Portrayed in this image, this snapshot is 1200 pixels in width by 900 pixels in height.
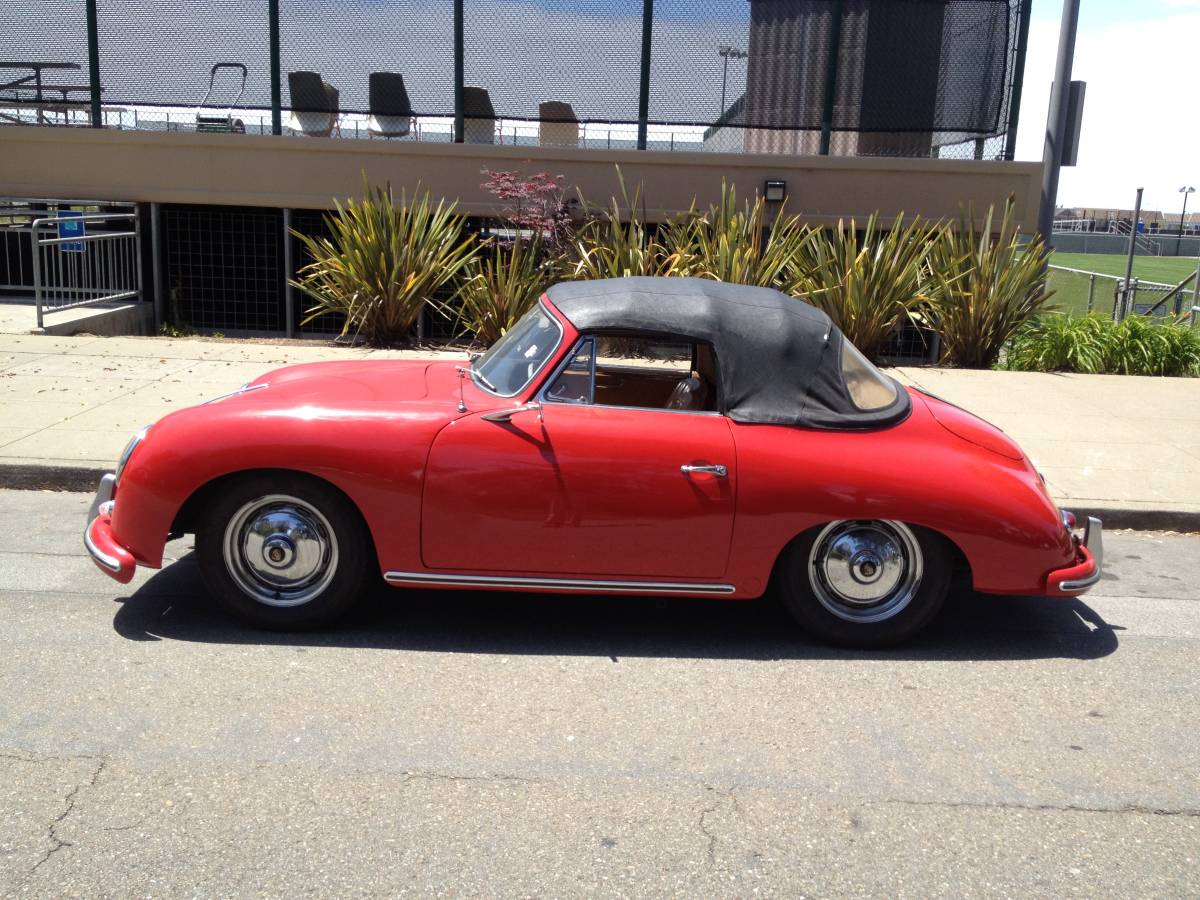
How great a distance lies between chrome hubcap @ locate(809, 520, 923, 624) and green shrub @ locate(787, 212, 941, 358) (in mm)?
6511

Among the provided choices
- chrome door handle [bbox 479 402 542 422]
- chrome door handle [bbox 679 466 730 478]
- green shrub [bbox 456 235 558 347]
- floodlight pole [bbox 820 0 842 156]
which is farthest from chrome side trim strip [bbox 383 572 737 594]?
floodlight pole [bbox 820 0 842 156]

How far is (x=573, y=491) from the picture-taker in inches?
188

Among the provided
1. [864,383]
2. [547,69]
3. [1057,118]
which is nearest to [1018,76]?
[1057,118]

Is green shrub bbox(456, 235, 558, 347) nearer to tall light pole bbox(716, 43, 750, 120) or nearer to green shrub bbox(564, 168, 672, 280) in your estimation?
green shrub bbox(564, 168, 672, 280)

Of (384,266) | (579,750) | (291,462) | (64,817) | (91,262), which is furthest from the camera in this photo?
(91,262)

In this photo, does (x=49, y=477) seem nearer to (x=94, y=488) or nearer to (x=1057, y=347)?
(x=94, y=488)

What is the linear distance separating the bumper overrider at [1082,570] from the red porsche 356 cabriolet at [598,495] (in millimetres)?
12

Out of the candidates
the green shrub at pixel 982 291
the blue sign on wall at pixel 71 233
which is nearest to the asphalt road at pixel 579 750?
the green shrub at pixel 982 291

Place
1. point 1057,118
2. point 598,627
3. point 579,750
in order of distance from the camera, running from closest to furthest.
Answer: point 579,750, point 598,627, point 1057,118

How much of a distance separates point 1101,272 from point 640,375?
3268cm

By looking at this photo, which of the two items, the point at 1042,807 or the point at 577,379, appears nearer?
the point at 1042,807

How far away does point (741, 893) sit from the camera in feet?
10.6

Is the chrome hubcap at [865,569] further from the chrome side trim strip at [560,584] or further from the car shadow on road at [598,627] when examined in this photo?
the chrome side trim strip at [560,584]

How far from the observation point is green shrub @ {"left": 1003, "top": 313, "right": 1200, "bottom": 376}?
39.2 feet
